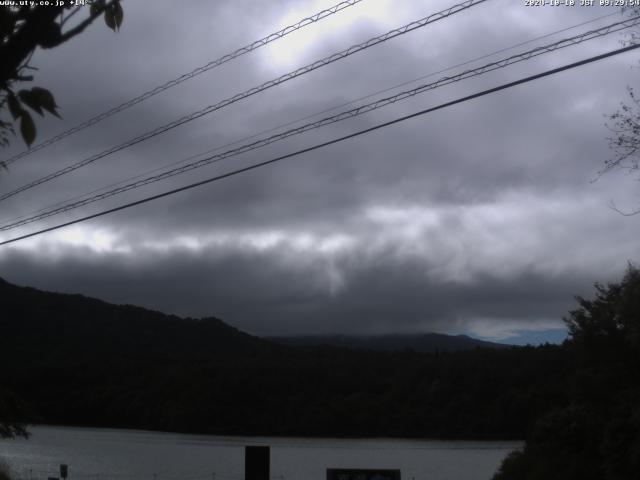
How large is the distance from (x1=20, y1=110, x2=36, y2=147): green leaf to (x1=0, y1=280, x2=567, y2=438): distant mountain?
63.9m

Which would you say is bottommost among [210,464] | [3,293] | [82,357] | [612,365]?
[210,464]

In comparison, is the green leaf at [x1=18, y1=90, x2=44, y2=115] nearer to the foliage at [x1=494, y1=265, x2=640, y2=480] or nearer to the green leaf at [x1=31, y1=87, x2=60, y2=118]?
the green leaf at [x1=31, y1=87, x2=60, y2=118]

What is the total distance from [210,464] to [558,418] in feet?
151

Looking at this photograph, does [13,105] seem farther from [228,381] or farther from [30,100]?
[228,381]

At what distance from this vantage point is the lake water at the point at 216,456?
60219mm

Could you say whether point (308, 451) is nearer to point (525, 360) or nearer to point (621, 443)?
point (525, 360)

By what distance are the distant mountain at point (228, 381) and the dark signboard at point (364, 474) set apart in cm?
4808

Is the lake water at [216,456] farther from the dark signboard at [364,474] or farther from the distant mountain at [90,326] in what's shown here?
the dark signboard at [364,474]

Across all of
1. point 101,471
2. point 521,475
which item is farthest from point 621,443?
point 101,471

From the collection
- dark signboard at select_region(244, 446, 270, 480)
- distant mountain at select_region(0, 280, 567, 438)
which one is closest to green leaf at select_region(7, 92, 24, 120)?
dark signboard at select_region(244, 446, 270, 480)

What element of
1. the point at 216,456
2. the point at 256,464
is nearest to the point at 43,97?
the point at 256,464

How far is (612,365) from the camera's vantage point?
2886cm

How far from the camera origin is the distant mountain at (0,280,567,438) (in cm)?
7469

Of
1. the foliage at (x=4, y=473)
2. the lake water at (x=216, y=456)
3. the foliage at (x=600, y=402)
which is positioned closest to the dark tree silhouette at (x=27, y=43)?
the foliage at (x=600, y=402)
